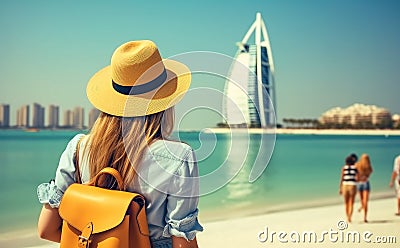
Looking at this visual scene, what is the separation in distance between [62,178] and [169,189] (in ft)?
0.67

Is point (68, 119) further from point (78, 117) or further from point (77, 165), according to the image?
point (77, 165)

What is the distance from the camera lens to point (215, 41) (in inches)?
542

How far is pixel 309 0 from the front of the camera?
47.3 feet

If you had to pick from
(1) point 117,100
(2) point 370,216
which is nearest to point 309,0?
(2) point 370,216

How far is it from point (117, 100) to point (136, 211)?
187 mm

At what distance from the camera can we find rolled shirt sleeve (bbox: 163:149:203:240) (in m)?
0.92

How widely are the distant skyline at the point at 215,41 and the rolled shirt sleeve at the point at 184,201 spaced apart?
322 inches

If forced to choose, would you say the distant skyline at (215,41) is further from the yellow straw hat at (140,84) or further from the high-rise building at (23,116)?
the yellow straw hat at (140,84)

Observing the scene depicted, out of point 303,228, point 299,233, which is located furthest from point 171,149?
point 303,228

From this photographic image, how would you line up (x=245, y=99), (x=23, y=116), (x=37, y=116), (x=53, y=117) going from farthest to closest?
1. (x=53, y=117)
2. (x=37, y=116)
3. (x=23, y=116)
4. (x=245, y=99)

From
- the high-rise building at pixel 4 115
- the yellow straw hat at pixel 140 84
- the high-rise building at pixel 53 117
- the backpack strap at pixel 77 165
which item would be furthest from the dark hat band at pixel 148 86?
the high-rise building at pixel 53 117

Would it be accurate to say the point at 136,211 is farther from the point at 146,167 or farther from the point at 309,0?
the point at 309,0

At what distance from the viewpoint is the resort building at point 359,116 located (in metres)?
18.9

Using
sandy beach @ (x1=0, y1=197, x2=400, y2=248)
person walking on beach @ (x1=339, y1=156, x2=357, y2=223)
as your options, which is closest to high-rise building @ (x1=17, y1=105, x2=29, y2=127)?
sandy beach @ (x1=0, y1=197, x2=400, y2=248)
